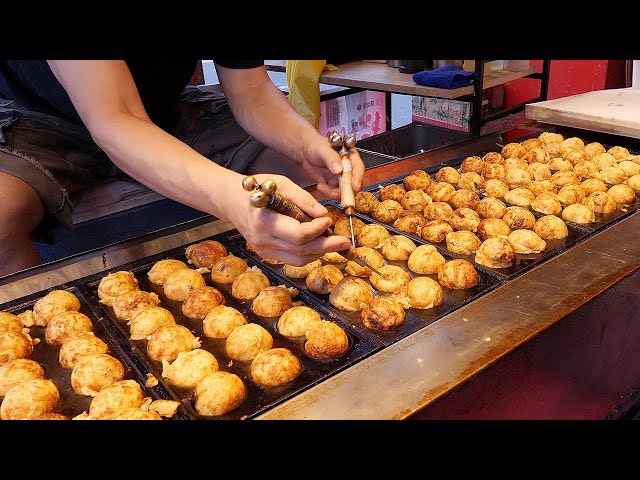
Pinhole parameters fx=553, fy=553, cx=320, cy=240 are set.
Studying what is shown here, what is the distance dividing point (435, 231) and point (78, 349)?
159cm

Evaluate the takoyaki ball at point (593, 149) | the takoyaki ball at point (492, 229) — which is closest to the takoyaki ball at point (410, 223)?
the takoyaki ball at point (492, 229)

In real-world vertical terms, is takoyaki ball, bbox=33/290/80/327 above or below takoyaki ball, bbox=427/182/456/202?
below

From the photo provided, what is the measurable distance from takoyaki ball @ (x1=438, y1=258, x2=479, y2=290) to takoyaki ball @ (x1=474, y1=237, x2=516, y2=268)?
13cm

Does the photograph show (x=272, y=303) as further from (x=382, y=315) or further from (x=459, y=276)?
(x=459, y=276)

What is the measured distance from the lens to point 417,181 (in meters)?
3.10

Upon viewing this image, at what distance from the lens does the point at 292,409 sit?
5.01 ft

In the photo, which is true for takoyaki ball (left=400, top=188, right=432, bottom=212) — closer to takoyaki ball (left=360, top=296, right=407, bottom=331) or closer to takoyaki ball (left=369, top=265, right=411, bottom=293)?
takoyaki ball (left=369, top=265, right=411, bottom=293)

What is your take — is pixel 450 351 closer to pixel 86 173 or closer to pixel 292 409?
pixel 292 409

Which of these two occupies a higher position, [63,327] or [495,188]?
[495,188]

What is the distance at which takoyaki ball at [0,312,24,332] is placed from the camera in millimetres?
1995

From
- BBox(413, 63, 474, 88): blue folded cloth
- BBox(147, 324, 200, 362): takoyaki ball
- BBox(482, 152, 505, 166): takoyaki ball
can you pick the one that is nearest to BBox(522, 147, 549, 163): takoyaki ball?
BBox(482, 152, 505, 166): takoyaki ball

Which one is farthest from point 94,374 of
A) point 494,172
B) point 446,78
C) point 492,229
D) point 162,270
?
point 446,78

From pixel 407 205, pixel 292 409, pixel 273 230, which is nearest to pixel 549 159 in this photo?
pixel 407 205

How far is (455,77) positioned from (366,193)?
249cm
